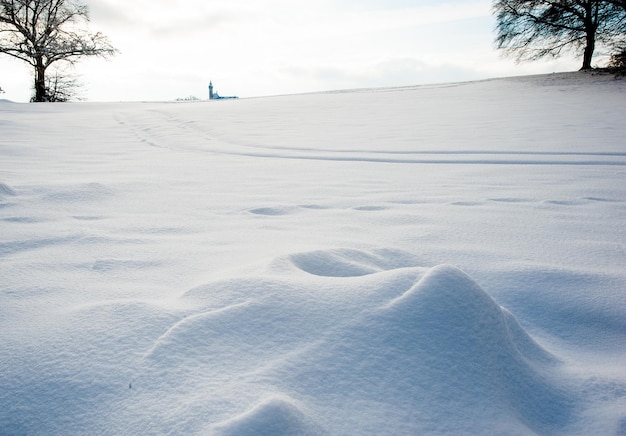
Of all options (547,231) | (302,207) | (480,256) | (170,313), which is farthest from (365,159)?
(170,313)

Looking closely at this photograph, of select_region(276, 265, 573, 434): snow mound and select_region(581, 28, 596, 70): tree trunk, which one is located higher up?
select_region(581, 28, 596, 70): tree trunk

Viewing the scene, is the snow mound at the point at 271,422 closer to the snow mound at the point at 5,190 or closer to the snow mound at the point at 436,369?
the snow mound at the point at 436,369

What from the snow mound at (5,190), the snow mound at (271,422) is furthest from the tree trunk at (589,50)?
the snow mound at (271,422)

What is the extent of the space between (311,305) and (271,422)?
34cm

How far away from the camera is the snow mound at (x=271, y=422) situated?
0.65 metres

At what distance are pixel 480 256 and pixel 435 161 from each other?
258 centimetres

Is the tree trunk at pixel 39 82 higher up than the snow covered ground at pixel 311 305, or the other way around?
the tree trunk at pixel 39 82

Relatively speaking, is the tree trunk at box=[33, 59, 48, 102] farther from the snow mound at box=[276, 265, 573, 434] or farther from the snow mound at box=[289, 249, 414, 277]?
the snow mound at box=[276, 265, 573, 434]

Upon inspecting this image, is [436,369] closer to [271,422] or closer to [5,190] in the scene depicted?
[271,422]

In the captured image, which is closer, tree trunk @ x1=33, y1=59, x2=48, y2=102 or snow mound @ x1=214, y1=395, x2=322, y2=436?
snow mound @ x1=214, y1=395, x2=322, y2=436

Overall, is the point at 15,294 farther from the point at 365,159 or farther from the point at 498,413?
the point at 365,159

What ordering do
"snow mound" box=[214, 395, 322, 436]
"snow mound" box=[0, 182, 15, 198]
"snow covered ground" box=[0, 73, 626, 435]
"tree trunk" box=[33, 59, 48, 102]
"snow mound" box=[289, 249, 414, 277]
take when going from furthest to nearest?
"tree trunk" box=[33, 59, 48, 102] → "snow mound" box=[0, 182, 15, 198] → "snow mound" box=[289, 249, 414, 277] → "snow covered ground" box=[0, 73, 626, 435] → "snow mound" box=[214, 395, 322, 436]

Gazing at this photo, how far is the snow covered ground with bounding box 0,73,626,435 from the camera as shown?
754 millimetres

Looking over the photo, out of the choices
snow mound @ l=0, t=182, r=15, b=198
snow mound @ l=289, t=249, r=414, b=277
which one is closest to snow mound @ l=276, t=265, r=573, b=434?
snow mound @ l=289, t=249, r=414, b=277
